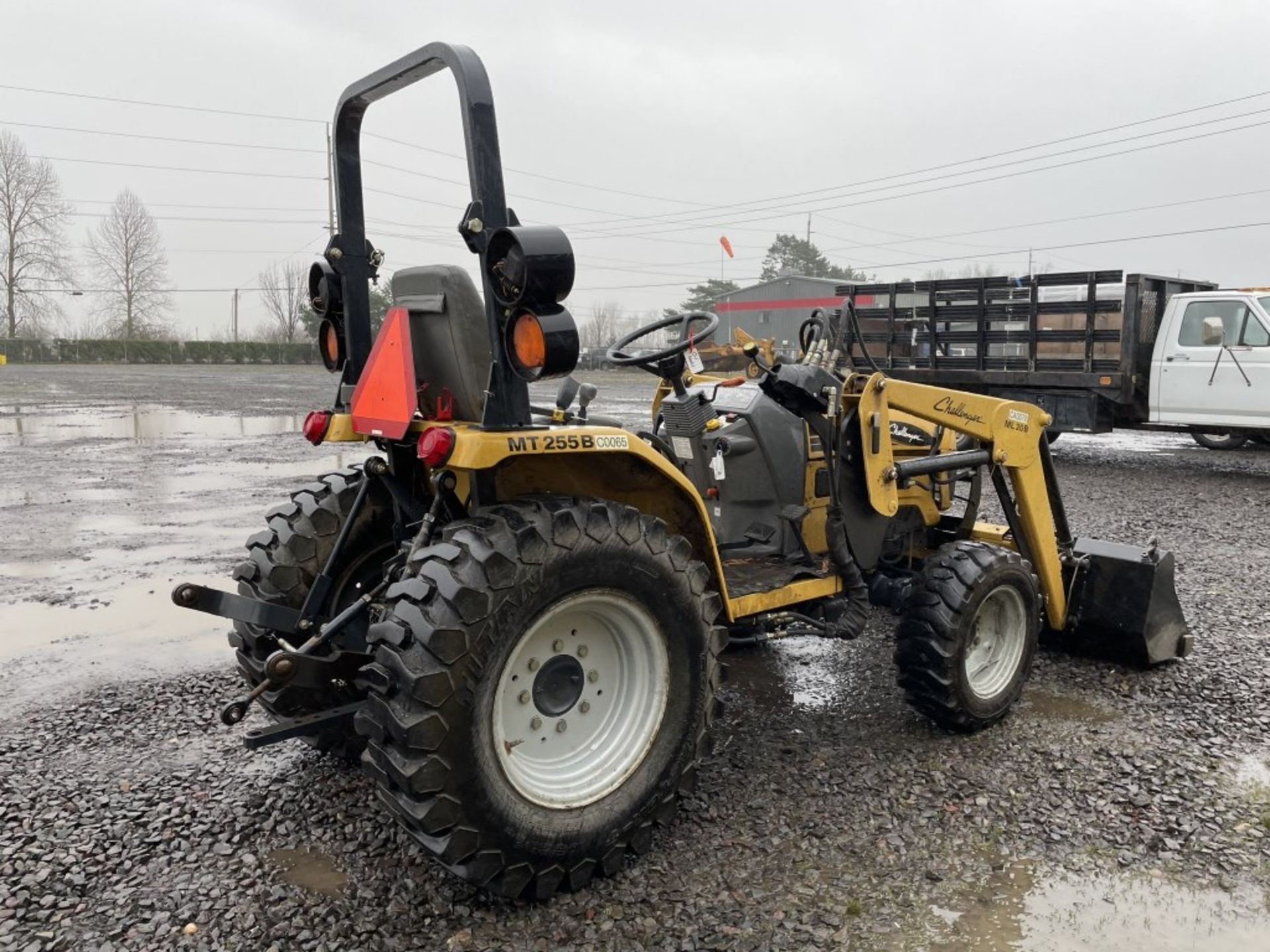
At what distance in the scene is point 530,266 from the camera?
250cm

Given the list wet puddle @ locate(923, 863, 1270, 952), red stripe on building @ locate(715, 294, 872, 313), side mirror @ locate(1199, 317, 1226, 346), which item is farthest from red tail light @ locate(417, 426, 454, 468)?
red stripe on building @ locate(715, 294, 872, 313)

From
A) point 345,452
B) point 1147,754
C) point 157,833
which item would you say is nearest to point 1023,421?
point 1147,754

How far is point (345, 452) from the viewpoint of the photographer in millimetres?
12812

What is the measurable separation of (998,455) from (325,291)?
301 centimetres

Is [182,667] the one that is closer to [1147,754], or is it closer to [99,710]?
[99,710]

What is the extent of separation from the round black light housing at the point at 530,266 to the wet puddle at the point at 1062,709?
3.01 m

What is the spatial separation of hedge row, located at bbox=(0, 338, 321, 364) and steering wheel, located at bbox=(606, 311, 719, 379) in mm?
48460

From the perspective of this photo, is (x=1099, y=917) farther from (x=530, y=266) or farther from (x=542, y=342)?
(x=530, y=266)

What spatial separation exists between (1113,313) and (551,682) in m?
11.2

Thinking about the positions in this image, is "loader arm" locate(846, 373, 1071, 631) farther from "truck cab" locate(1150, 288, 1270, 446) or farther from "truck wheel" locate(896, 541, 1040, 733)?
"truck cab" locate(1150, 288, 1270, 446)

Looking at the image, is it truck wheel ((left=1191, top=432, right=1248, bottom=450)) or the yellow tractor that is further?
truck wheel ((left=1191, top=432, right=1248, bottom=450))

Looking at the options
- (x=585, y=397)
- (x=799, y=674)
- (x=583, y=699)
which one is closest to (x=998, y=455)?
(x=799, y=674)

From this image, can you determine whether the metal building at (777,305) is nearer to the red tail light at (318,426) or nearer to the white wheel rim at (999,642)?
the white wheel rim at (999,642)

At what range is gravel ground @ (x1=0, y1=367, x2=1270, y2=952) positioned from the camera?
2619mm
